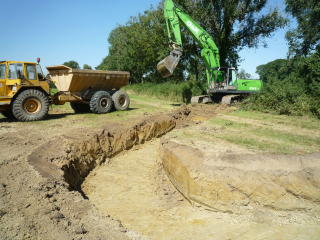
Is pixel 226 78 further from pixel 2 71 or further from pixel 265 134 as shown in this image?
pixel 2 71

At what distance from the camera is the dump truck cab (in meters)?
8.69

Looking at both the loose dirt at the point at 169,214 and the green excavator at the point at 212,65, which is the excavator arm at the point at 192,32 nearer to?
the green excavator at the point at 212,65

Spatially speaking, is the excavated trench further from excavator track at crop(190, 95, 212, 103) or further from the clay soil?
excavator track at crop(190, 95, 212, 103)

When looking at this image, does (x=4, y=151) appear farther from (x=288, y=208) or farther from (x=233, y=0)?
(x=233, y=0)

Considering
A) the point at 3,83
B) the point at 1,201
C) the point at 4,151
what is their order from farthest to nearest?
the point at 3,83, the point at 4,151, the point at 1,201

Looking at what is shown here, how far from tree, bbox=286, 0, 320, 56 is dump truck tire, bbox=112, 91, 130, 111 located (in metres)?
11.6

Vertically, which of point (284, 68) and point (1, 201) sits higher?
point (284, 68)

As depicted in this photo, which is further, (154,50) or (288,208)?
(154,50)

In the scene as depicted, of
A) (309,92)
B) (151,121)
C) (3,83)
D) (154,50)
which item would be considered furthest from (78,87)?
(154,50)

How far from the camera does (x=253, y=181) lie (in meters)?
4.60

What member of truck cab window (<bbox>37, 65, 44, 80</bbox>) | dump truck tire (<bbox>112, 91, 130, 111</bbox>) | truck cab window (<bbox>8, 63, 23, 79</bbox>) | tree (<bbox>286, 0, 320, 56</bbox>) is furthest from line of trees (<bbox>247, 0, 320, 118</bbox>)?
truck cab window (<bbox>8, 63, 23, 79</bbox>)

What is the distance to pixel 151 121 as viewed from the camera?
391 inches

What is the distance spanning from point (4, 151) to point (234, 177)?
5.20 metres

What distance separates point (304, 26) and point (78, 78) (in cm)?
1528
